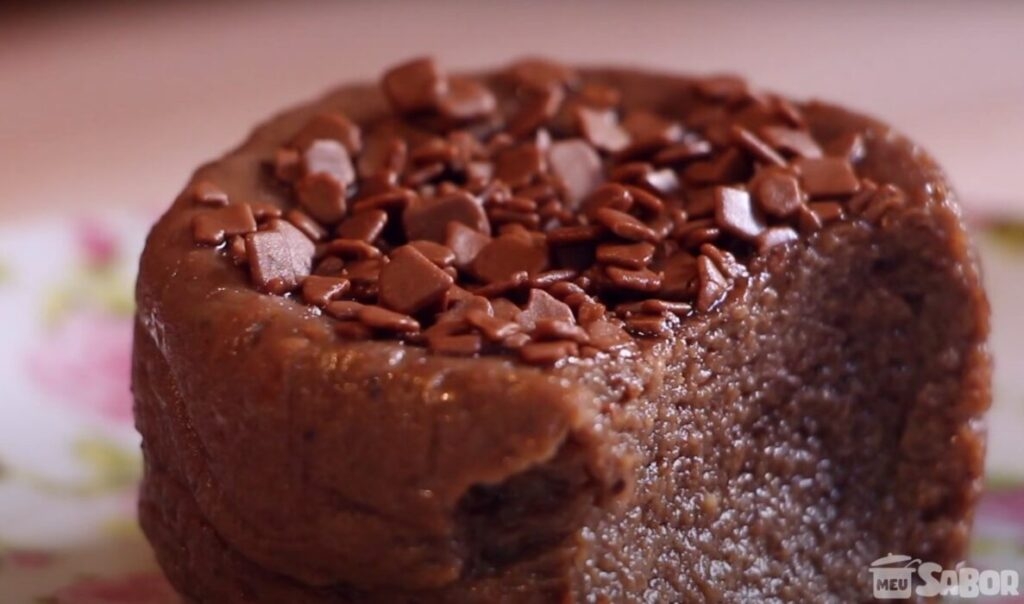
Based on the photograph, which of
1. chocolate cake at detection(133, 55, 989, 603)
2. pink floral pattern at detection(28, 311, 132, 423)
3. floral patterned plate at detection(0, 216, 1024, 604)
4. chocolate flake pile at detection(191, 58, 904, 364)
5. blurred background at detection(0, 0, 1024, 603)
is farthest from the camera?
pink floral pattern at detection(28, 311, 132, 423)

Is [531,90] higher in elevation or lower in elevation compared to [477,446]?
higher

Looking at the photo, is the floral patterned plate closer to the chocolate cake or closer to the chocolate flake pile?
the chocolate cake

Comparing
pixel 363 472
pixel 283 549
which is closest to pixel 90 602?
pixel 283 549

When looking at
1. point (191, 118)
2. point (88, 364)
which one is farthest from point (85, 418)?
point (191, 118)

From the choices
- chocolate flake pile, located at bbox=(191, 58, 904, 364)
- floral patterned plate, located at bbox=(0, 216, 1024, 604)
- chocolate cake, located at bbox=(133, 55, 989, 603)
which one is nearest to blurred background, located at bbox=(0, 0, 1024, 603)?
floral patterned plate, located at bbox=(0, 216, 1024, 604)

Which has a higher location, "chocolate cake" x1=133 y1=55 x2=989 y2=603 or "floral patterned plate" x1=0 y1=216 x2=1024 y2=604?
"chocolate cake" x1=133 y1=55 x2=989 y2=603

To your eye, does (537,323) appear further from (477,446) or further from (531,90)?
(531,90)
